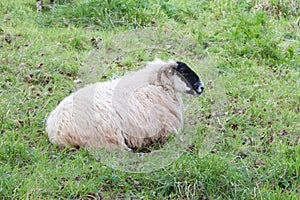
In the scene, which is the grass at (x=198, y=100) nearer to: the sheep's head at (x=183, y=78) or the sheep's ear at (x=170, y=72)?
the sheep's head at (x=183, y=78)

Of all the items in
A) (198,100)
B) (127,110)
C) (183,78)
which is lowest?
(198,100)

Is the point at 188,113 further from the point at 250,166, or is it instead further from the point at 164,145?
the point at 250,166

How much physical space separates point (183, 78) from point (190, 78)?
84 mm

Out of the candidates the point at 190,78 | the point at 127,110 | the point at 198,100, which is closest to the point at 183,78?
the point at 190,78

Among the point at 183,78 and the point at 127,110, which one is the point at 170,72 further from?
the point at 127,110

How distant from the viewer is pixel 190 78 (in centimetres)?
477

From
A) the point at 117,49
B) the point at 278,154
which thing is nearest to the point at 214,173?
the point at 278,154

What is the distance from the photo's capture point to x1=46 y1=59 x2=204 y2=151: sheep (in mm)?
4535

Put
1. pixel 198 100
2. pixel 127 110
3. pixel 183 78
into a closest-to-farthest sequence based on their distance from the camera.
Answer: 1. pixel 127 110
2. pixel 183 78
3. pixel 198 100

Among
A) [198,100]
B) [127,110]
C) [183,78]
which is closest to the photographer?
[127,110]

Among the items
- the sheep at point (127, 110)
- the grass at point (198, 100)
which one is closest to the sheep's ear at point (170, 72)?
the sheep at point (127, 110)

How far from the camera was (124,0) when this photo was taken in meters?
7.62

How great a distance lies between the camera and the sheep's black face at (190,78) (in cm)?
476

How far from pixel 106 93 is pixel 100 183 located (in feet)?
3.37
